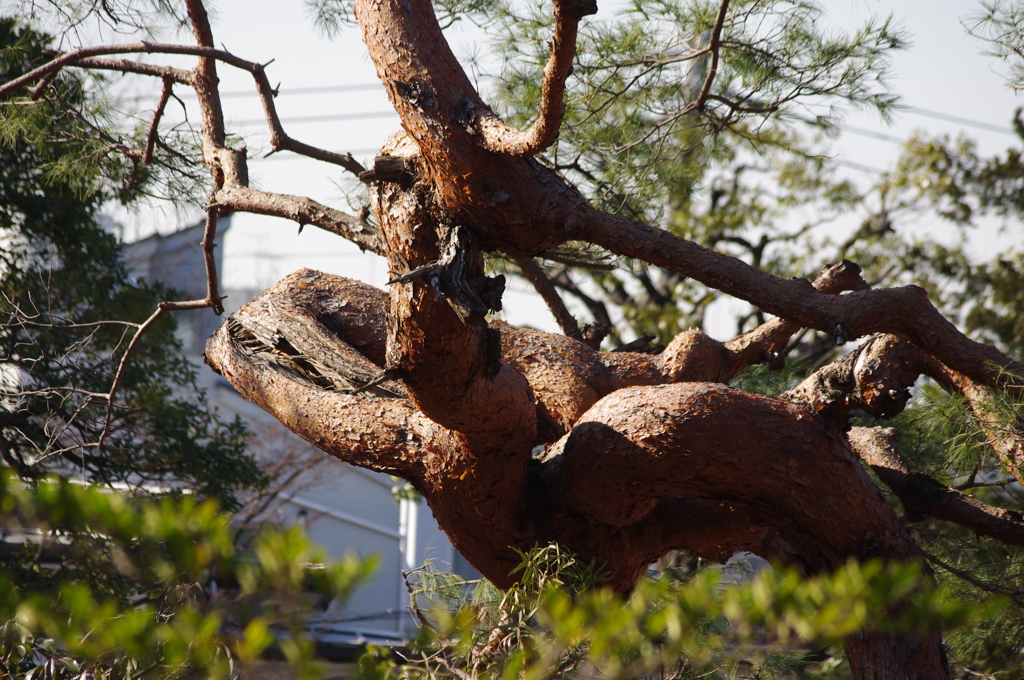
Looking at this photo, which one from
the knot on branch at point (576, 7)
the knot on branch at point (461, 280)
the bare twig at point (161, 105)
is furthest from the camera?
the bare twig at point (161, 105)

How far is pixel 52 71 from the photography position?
2.12 m

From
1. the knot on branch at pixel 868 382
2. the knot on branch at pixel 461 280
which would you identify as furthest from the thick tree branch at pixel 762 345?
the knot on branch at pixel 461 280

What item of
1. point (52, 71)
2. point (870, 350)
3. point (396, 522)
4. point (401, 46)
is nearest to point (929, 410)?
point (870, 350)

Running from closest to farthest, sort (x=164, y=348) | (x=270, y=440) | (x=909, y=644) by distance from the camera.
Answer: (x=909, y=644) < (x=164, y=348) < (x=270, y=440)

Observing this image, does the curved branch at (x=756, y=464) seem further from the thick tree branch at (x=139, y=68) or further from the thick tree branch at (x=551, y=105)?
the thick tree branch at (x=139, y=68)

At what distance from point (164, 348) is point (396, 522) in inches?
226

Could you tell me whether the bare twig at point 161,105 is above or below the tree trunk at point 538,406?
above

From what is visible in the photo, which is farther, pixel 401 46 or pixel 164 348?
pixel 164 348

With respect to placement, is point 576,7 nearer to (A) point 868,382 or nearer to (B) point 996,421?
(A) point 868,382

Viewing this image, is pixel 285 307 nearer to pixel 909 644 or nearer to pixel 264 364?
pixel 264 364

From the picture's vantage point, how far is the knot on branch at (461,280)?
117 centimetres

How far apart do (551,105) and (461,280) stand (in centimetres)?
29

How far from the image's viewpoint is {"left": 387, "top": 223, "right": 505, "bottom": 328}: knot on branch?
1.17 m

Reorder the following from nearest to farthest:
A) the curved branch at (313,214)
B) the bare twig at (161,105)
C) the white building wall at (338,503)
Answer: the curved branch at (313,214), the bare twig at (161,105), the white building wall at (338,503)
